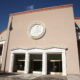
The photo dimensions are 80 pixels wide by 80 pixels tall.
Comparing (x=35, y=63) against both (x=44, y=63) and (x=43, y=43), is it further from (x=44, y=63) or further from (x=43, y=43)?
(x=43, y=43)

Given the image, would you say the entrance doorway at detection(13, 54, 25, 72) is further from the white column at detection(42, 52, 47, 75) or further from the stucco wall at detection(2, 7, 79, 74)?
the white column at detection(42, 52, 47, 75)

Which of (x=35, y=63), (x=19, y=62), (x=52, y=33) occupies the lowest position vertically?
(x=35, y=63)

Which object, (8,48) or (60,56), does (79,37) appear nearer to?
(60,56)

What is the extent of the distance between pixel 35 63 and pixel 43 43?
4.06m

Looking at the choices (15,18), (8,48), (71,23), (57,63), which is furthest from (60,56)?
(15,18)

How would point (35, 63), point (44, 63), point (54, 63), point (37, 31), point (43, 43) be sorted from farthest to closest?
point (37, 31), point (35, 63), point (43, 43), point (54, 63), point (44, 63)

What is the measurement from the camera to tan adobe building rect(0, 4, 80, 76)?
18766mm

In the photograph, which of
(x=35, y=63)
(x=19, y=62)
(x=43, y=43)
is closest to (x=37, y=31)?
(x=43, y=43)

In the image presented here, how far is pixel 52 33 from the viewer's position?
67.2 feet

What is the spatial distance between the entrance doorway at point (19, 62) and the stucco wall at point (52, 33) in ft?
4.88

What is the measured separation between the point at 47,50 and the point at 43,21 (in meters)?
Result: 5.70

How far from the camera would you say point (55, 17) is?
2116 centimetres

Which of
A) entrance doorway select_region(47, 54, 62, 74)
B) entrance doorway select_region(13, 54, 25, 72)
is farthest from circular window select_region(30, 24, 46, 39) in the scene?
entrance doorway select_region(13, 54, 25, 72)

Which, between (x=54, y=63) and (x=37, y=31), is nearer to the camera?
(x=54, y=63)
